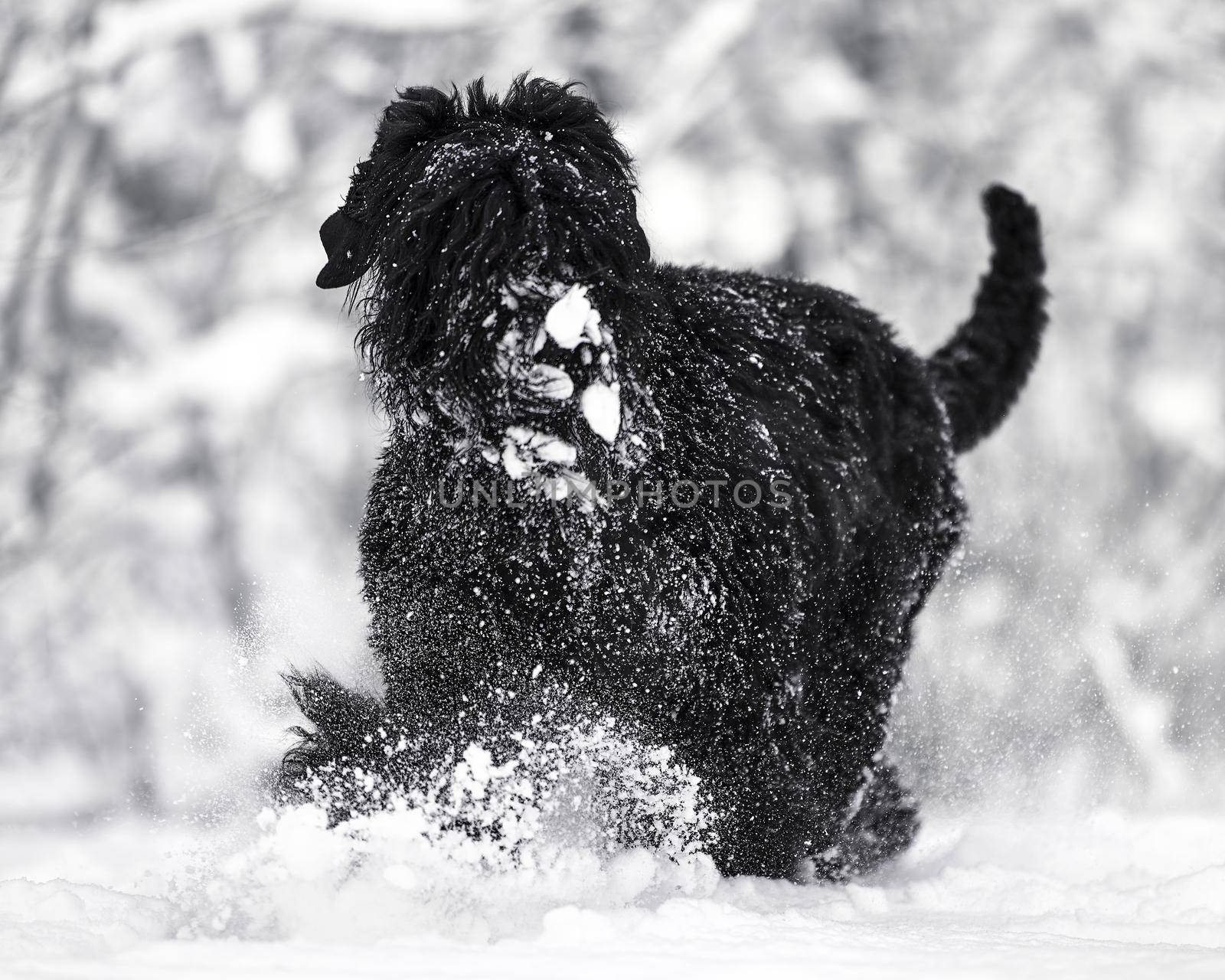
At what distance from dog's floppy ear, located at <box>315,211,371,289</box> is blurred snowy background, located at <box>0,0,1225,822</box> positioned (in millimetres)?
2205

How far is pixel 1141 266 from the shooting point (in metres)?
7.56

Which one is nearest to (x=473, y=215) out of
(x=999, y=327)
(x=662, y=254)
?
(x=999, y=327)

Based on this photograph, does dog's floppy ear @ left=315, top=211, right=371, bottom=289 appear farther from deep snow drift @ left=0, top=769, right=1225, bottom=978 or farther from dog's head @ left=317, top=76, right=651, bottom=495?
deep snow drift @ left=0, top=769, right=1225, bottom=978

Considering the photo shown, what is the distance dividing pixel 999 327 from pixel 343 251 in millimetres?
2395

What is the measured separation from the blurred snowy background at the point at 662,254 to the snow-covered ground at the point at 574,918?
1846 mm

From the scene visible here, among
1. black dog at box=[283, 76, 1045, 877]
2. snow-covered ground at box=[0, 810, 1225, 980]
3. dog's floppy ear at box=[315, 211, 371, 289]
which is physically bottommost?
snow-covered ground at box=[0, 810, 1225, 980]

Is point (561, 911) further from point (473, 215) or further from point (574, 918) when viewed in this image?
point (473, 215)

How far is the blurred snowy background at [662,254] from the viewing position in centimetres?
593

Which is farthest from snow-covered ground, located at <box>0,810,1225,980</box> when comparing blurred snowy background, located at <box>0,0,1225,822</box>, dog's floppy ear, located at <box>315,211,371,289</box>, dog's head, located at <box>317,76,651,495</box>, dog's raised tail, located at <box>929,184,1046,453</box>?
blurred snowy background, located at <box>0,0,1225,822</box>

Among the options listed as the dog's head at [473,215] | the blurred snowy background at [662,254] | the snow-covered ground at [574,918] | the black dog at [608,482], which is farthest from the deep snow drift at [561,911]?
the blurred snowy background at [662,254]

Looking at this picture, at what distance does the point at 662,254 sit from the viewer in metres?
5.23

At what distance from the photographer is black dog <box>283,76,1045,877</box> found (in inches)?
98.0

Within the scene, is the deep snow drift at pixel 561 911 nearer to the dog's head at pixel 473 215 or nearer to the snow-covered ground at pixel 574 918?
the snow-covered ground at pixel 574 918

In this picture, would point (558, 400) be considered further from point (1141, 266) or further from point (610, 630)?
point (1141, 266)
